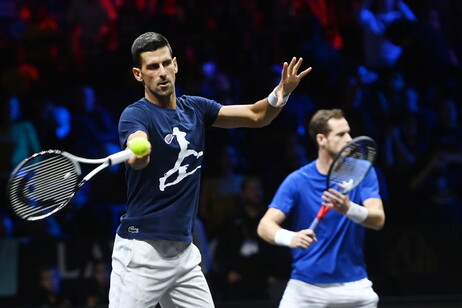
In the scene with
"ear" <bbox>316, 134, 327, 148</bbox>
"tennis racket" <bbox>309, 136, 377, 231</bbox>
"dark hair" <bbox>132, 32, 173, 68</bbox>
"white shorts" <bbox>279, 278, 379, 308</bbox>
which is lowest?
"white shorts" <bbox>279, 278, 379, 308</bbox>

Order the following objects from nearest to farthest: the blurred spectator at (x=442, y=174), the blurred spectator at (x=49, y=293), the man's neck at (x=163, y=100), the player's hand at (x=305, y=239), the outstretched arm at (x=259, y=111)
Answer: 1. the man's neck at (x=163, y=100)
2. the outstretched arm at (x=259, y=111)
3. the player's hand at (x=305, y=239)
4. the blurred spectator at (x=49, y=293)
5. the blurred spectator at (x=442, y=174)

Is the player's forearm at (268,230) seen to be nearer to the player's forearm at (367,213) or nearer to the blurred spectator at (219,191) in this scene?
the player's forearm at (367,213)

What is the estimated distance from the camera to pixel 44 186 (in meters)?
4.38

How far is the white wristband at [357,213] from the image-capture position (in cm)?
518

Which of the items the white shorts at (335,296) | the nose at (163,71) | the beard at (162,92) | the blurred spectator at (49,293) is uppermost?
the nose at (163,71)

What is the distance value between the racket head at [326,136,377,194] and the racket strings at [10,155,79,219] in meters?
1.55

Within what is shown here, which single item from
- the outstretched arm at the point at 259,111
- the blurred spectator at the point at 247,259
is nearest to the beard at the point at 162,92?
the outstretched arm at the point at 259,111

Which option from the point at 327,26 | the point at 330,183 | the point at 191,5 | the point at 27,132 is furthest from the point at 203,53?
the point at 330,183

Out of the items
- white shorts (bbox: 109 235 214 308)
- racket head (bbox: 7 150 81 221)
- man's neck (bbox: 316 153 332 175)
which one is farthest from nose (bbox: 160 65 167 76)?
man's neck (bbox: 316 153 332 175)

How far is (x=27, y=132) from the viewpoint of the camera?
9273mm

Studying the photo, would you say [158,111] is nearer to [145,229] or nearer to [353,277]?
[145,229]

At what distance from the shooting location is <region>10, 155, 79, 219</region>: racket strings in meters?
4.30

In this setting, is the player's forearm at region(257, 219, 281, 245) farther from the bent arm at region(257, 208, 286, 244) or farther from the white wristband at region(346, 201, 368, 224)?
the white wristband at region(346, 201, 368, 224)

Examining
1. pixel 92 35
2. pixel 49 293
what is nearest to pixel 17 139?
pixel 49 293
